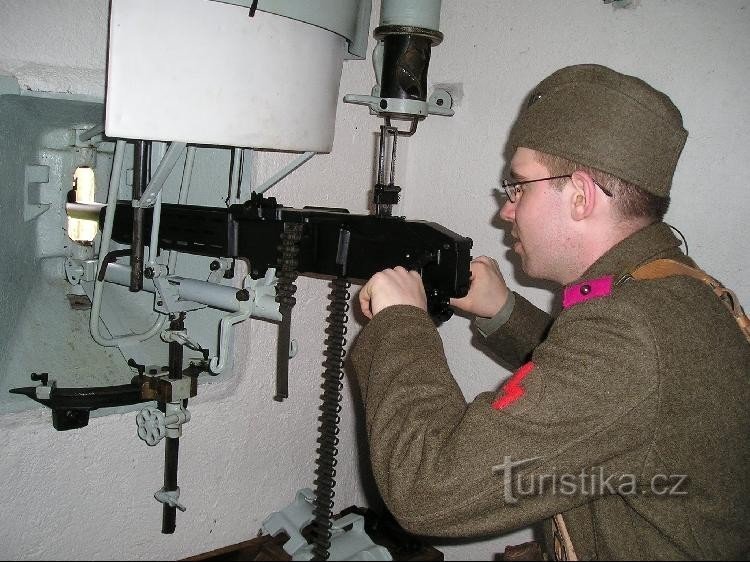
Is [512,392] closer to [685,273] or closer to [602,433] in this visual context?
[602,433]

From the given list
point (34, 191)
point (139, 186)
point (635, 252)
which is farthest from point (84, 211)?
point (635, 252)

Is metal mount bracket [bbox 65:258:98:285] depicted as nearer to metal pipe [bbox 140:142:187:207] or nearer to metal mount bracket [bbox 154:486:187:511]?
metal pipe [bbox 140:142:187:207]

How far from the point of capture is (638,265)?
32.8 inches

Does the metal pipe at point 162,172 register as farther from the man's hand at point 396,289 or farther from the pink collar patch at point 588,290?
the pink collar patch at point 588,290

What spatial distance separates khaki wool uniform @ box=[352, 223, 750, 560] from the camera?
2.29 feet

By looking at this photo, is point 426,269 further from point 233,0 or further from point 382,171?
point 233,0

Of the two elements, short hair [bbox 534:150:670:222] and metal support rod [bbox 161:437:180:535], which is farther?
metal support rod [bbox 161:437:180:535]

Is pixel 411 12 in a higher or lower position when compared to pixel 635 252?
higher

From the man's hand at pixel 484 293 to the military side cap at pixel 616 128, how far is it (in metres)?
0.34

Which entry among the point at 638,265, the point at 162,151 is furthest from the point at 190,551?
the point at 638,265

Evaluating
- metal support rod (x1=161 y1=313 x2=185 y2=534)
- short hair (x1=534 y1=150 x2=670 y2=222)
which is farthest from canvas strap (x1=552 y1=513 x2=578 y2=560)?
metal support rod (x1=161 y1=313 x2=185 y2=534)

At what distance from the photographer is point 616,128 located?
841mm

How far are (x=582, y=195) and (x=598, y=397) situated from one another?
309 millimetres

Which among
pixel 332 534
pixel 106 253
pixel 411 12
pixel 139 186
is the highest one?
pixel 411 12
